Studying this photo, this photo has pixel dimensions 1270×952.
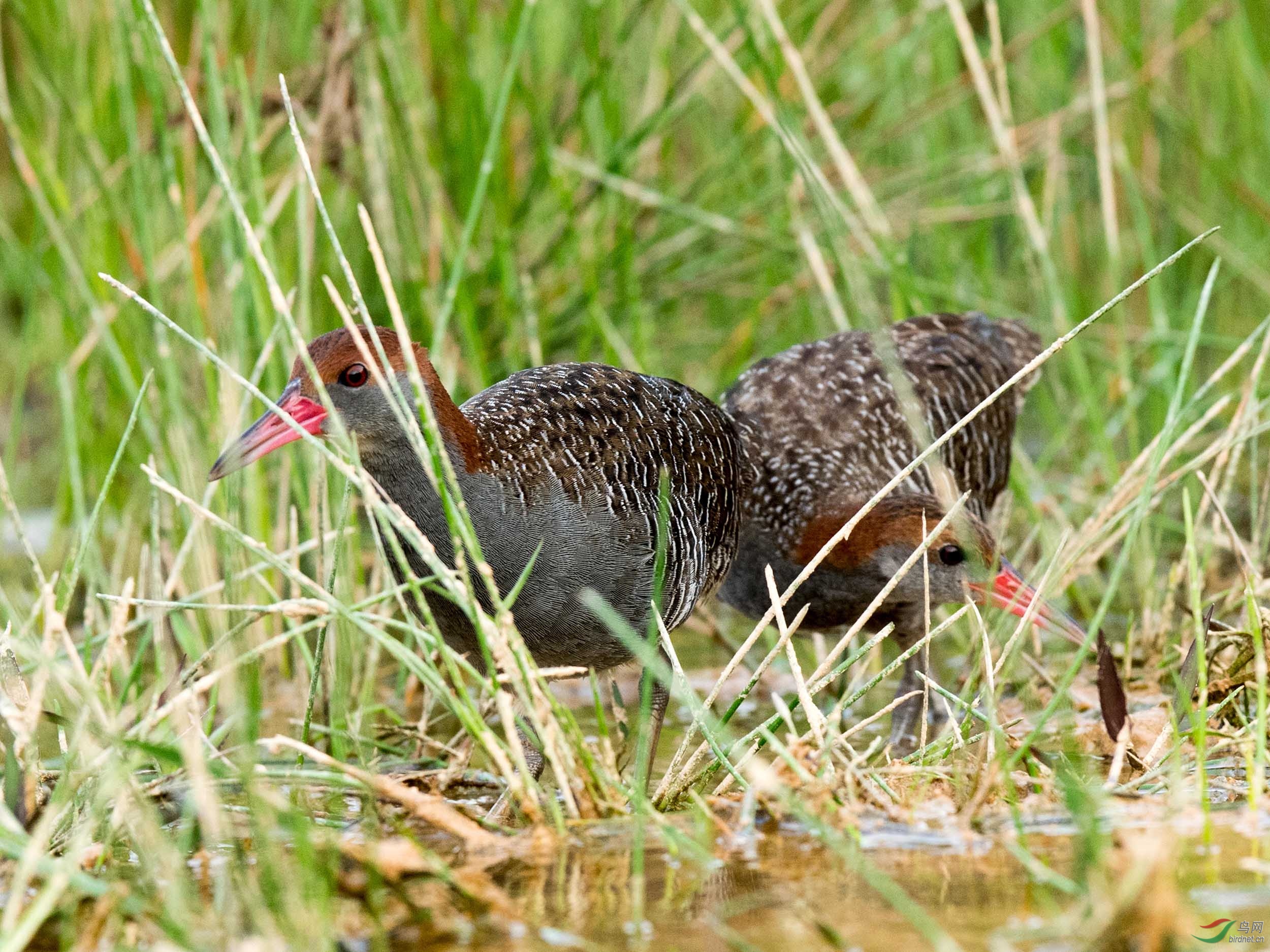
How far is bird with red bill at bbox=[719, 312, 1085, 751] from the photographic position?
4.52 meters

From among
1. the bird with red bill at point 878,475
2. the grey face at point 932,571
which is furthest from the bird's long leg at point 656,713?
the grey face at point 932,571

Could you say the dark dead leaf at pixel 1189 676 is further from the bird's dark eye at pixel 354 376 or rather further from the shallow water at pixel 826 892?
the bird's dark eye at pixel 354 376

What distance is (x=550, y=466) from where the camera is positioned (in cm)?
367

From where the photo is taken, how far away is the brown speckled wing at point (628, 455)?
12.1ft

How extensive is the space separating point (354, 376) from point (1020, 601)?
6.29 feet

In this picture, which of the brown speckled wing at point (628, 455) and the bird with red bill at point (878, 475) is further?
the bird with red bill at point (878, 475)

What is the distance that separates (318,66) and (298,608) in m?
2.63

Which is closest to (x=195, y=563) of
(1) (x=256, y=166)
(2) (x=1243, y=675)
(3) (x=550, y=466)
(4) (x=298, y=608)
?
(1) (x=256, y=166)

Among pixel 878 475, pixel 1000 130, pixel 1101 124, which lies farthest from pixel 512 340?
pixel 1101 124

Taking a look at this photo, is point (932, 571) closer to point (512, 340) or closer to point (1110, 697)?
point (1110, 697)

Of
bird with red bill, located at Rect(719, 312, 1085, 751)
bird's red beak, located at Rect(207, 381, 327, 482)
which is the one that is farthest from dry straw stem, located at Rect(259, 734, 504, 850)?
bird with red bill, located at Rect(719, 312, 1085, 751)

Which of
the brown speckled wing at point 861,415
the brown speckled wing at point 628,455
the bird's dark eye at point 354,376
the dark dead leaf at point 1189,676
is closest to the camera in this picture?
the dark dead leaf at point 1189,676

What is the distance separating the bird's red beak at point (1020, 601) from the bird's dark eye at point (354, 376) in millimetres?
1668

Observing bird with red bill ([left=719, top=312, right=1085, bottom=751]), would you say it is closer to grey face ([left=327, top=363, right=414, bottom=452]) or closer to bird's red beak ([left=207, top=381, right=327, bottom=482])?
grey face ([left=327, top=363, right=414, bottom=452])
